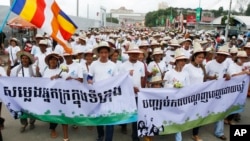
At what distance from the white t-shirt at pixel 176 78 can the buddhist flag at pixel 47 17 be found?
1899 millimetres

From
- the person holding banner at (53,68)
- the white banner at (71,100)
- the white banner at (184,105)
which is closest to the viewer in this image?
the white banner at (184,105)

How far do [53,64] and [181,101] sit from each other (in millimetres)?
2404

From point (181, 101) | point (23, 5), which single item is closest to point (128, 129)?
point (181, 101)

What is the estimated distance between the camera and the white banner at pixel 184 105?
16.2 ft

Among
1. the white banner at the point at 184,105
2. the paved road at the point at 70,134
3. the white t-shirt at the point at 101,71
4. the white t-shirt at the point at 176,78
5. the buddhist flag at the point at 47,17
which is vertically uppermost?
the buddhist flag at the point at 47,17

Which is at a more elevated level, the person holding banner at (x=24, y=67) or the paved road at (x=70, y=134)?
the person holding banner at (x=24, y=67)

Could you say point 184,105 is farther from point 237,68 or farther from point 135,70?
point 237,68

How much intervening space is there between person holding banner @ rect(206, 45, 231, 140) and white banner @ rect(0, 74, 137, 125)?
1862 millimetres

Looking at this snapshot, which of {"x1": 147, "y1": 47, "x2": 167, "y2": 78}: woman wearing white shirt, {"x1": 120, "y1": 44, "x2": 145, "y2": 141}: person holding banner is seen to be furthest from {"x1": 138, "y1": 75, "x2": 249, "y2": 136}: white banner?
{"x1": 147, "y1": 47, "x2": 167, "y2": 78}: woman wearing white shirt

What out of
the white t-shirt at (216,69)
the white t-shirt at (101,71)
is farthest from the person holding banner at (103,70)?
the white t-shirt at (216,69)

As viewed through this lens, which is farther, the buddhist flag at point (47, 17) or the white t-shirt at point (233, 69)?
the white t-shirt at point (233, 69)

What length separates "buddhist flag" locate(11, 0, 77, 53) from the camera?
504cm

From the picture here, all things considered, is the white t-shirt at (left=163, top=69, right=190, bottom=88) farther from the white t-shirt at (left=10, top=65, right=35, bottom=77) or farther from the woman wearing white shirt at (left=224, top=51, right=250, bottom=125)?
the white t-shirt at (left=10, top=65, right=35, bottom=77)

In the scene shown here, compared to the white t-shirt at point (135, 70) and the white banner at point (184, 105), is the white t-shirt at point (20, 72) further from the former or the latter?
the white banner at point (184, 105)
